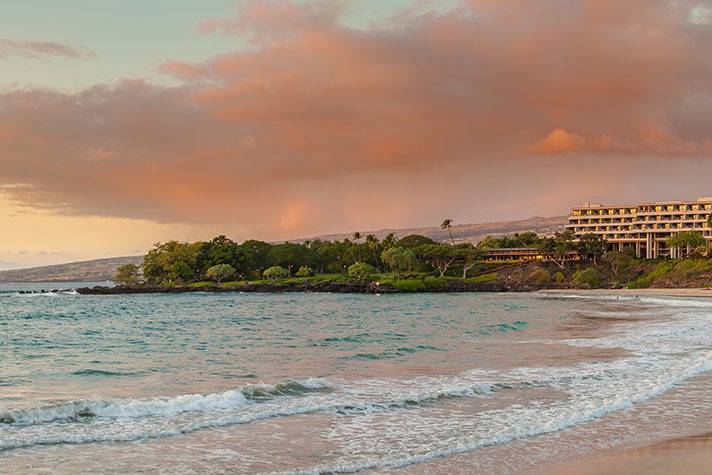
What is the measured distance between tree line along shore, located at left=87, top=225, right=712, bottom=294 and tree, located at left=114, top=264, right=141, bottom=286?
23cm

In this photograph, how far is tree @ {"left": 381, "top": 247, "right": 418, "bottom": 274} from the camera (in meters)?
168

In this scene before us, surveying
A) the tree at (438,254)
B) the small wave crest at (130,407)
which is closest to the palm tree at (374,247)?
the tree at (438,254)

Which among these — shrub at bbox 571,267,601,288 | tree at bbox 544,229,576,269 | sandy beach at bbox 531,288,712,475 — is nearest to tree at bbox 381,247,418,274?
tree at bbox 544,229,576,269

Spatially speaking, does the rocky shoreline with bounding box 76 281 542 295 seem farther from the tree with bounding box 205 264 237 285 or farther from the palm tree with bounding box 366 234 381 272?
the palm tree with bounding box 366 234 381 272

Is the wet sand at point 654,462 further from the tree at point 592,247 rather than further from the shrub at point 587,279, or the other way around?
the tree at point 592,247

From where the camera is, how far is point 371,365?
2717 centimetres

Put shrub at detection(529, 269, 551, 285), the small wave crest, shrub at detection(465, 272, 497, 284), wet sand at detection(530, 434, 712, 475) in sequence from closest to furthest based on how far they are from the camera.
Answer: wet sand at detection(530, 434, 712, 475), the small wave crest, shrub at detection(529, 269, 551, 285), shrub at detection(465, 272, 497, 284)

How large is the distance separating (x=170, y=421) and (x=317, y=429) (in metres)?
3.35

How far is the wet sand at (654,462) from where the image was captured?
1134 centimetres

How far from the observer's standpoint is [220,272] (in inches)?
6481

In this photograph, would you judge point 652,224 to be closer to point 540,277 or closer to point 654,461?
point 540,277

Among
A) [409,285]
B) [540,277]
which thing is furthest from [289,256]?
[540,277]

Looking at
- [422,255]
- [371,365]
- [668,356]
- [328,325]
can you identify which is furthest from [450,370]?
[422,255]

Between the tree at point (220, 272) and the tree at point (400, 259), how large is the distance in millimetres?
35971
